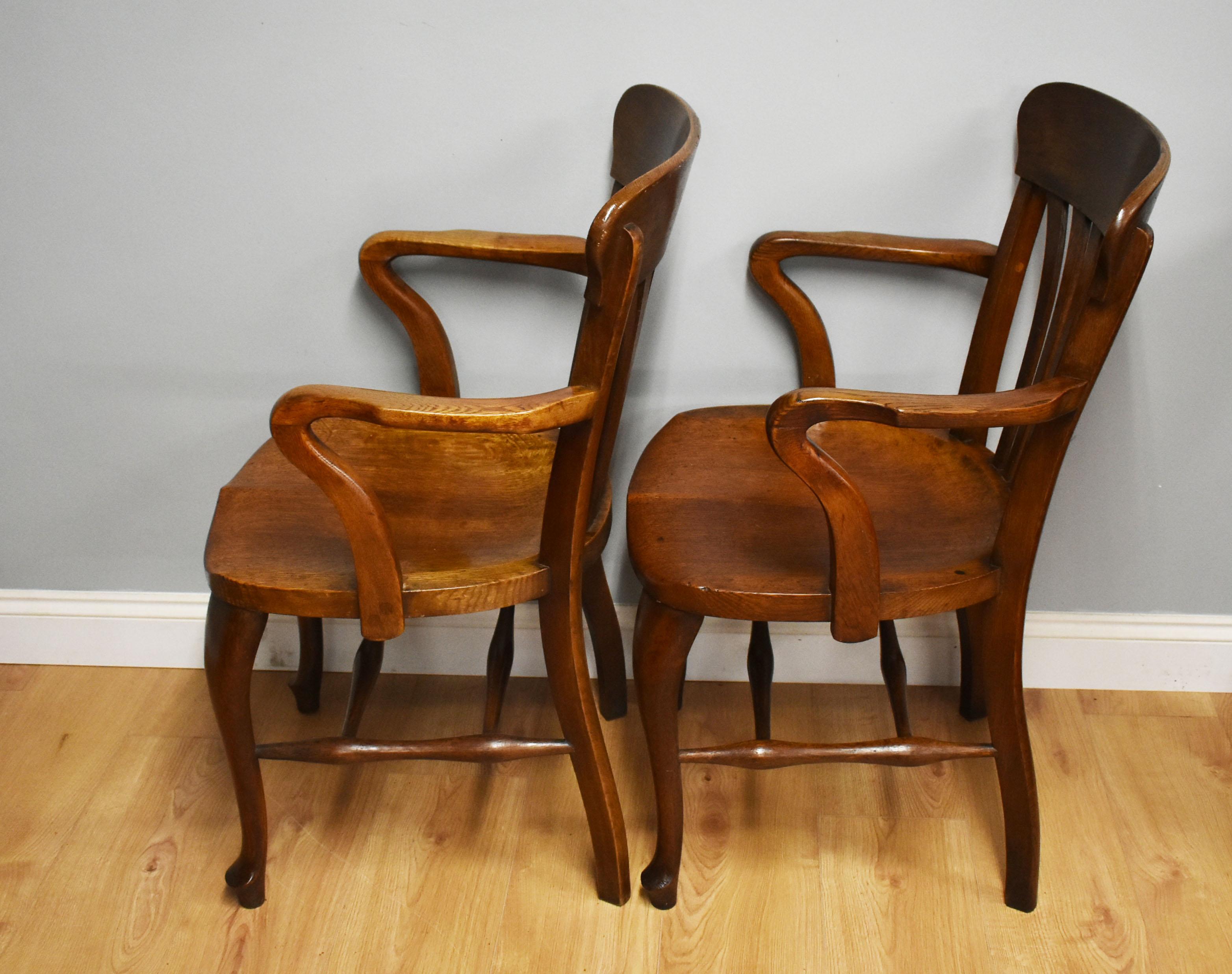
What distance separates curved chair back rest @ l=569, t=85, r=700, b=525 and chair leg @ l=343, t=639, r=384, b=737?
449 millimetres

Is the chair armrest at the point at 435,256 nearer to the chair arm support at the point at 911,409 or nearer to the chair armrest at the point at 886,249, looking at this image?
the chair armrest at the point at 886,249

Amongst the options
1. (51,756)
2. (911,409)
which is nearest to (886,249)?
(911,409)

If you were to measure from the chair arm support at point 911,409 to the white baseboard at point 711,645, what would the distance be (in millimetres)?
762

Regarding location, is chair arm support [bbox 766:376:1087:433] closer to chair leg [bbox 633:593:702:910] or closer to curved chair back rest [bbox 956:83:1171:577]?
curved chair back rest [bbox 956:83:1171:577]

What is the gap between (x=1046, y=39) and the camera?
4.79 ft

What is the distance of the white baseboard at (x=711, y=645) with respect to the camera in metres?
1.82

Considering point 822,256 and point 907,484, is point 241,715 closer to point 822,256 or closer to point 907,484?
point 907,484

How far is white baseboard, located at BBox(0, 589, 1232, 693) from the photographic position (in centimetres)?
182

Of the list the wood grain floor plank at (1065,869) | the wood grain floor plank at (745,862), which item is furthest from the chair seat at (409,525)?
the wood grain floor plank at (1065,869)

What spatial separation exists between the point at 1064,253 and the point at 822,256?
12.4 inches

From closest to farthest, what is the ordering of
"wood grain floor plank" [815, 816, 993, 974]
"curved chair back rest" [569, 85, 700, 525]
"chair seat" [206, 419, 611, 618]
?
"curved chair back rest" [569, 85, 700, 525], "chair seat" [206, 419, 611, 618], "wood grain floor plank" [815, 816, 993, 974]

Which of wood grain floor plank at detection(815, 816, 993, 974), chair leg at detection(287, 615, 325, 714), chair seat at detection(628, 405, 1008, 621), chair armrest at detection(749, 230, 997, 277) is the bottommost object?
chair leg at detection(287, 615, 325, 714)

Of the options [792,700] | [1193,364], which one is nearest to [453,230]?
[792,700]

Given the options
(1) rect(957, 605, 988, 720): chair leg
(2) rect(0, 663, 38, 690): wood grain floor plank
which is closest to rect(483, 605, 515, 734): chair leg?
(1) rect(957, 605, 988, 720): chair leg
